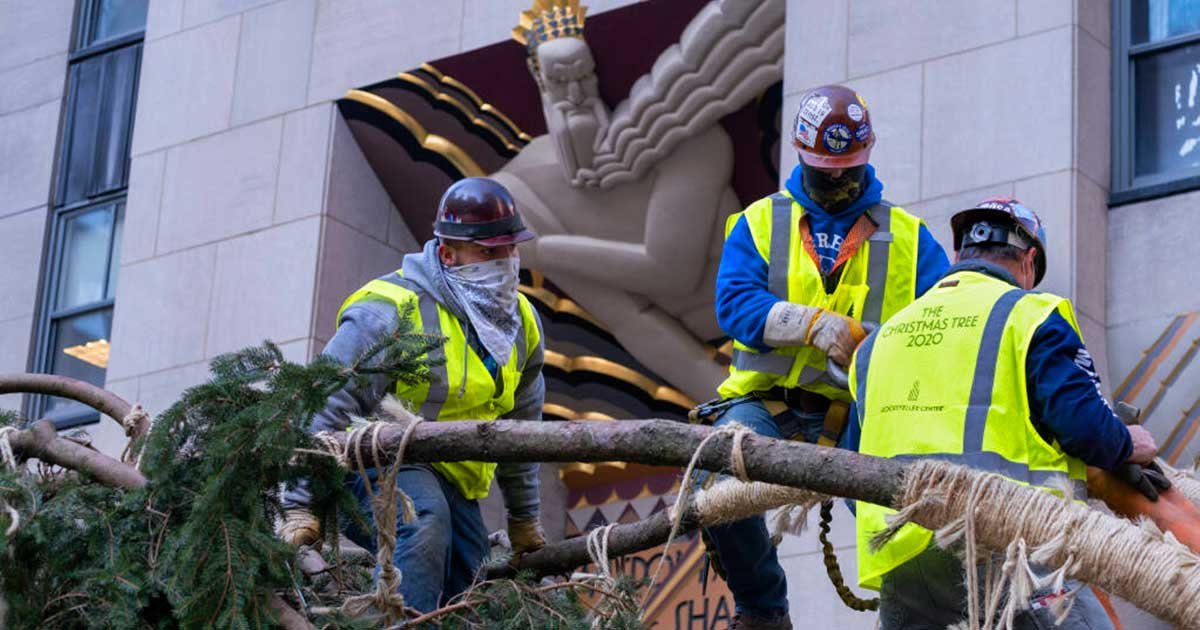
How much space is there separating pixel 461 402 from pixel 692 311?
6174 millimetres

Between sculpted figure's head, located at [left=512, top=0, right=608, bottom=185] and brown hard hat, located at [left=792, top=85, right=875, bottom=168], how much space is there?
5.75 m

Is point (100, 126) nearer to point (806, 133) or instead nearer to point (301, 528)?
point (806, 133)

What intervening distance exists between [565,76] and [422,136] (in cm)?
148

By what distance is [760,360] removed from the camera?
834cm

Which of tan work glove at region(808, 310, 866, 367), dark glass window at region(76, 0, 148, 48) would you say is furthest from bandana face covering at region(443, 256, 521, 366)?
dark glass window at region(76, 0, 148, 48)

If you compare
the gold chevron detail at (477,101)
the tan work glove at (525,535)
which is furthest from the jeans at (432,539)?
the gold chevron detail at (477,101)

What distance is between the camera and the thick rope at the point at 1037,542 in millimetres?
6109

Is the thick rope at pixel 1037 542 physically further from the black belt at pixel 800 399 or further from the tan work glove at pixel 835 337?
the black belt at pixel 800 399

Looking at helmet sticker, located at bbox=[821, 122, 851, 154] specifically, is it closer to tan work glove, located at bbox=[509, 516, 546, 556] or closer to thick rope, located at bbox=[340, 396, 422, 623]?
tan work glove, located at bbox=[509, 516, 546, 556]

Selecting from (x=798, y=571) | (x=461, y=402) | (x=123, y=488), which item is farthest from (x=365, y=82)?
(x=123, y=488)

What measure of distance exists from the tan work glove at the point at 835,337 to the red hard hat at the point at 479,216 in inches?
58.0

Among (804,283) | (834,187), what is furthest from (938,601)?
(834,187)

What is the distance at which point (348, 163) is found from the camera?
15.3 metres

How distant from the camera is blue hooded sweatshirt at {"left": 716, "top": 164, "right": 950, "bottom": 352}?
8.32 m
